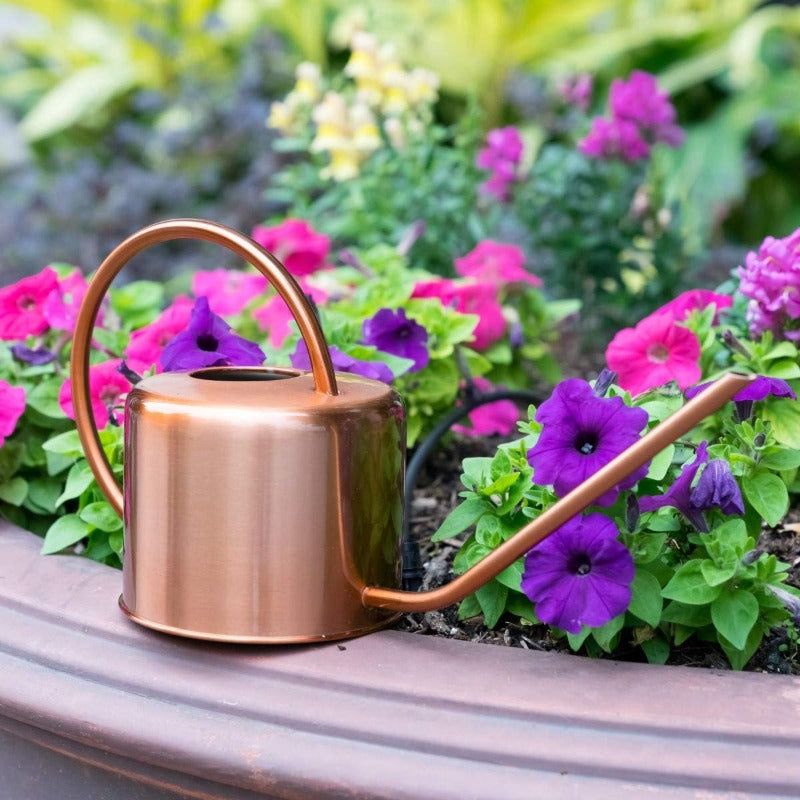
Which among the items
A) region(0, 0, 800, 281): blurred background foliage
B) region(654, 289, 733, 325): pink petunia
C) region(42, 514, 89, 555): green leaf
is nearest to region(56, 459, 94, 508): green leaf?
region(42, 514, 89, 555): green leaf

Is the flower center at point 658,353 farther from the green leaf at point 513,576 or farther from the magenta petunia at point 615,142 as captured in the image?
the magenta petunia at point 615,142

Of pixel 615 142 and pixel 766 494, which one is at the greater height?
pixel 615 142

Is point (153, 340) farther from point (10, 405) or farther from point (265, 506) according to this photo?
point (265, 506)

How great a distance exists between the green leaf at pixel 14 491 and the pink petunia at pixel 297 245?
0.60 metres

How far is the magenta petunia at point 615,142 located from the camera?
1.72 metres

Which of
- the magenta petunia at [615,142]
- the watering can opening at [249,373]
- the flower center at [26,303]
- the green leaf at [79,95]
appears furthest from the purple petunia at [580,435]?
the green leaf at [79,95]

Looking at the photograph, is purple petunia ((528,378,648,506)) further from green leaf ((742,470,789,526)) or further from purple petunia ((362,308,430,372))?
purple petunia ((362,308,430,372))

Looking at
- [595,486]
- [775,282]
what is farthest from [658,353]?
[595,486]

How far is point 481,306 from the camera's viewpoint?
1.33 meters

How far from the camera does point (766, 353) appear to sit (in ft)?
3.22

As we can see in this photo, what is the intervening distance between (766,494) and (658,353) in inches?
8.7

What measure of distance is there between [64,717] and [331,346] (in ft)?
1.42

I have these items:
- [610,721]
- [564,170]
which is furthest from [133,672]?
[564,170]

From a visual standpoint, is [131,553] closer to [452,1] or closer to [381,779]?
[381,779]
